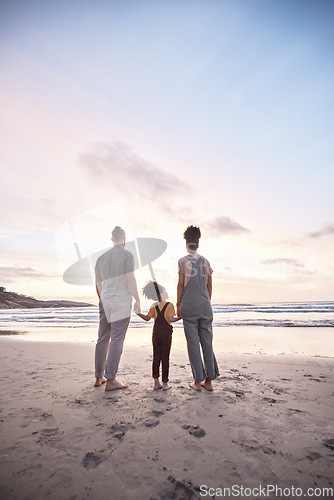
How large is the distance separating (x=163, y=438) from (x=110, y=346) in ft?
5.84

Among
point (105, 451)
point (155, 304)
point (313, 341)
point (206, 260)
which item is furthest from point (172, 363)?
point (313, 341)

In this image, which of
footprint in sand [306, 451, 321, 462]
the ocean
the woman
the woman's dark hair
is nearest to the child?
the woman

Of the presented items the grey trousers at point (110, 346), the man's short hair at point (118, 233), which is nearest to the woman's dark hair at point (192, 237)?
the man's short hair at point (118, 233)

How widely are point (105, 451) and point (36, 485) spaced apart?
0.61 m

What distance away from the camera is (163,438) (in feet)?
8.66

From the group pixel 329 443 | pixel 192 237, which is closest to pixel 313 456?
pixel 329 443

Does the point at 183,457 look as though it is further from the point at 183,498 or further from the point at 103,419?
the point at 103,419

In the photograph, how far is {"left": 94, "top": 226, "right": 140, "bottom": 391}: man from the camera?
162 inches

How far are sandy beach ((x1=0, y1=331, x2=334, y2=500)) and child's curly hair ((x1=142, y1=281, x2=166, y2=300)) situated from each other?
4.88ft

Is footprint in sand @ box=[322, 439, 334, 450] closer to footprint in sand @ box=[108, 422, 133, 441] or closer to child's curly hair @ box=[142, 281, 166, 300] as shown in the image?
footprint in sand @ box=[108, 422, 133, 441]

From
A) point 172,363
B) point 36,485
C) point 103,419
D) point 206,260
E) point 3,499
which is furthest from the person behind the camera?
point 172,363

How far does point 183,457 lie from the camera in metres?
2.34

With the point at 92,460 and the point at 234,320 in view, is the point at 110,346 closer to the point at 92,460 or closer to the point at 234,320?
the point at 92,460

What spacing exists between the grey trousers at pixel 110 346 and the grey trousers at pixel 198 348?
106 centimetres
